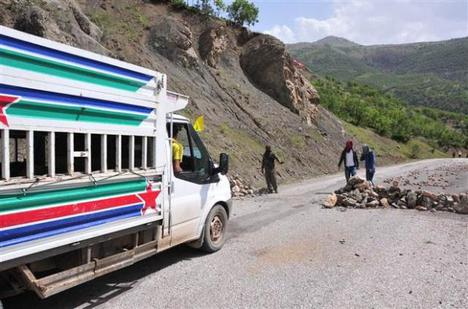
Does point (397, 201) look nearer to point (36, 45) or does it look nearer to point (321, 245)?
point (321, 245)

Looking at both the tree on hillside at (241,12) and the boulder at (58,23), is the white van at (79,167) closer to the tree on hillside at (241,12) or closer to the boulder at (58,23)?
the boulder at (58,23)

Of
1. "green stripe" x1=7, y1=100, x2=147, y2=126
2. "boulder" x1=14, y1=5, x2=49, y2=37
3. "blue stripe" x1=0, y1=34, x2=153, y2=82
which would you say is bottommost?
"green stripe" x1=7, y1=100, x2=147, y2=126

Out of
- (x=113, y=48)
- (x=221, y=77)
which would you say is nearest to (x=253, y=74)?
(x=221, y=77)

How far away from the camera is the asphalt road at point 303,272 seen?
556cm

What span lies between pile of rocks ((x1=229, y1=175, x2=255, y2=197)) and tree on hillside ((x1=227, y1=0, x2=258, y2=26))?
70.4ft

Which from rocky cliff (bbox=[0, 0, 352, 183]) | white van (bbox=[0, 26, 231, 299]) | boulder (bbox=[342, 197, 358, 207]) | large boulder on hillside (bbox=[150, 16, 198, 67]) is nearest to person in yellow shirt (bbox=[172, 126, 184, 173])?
white van (bbox=[0, 26, 231, 299])

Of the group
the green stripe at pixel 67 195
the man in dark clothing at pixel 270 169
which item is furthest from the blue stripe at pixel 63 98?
the man in dark clothing at pixel 270 169

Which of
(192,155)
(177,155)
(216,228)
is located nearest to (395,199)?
(216,228)

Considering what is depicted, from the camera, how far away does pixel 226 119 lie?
25.6 m

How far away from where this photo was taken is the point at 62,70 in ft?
15.5

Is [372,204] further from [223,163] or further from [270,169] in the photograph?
[223,163]

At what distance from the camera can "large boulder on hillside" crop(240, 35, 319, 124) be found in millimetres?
33844

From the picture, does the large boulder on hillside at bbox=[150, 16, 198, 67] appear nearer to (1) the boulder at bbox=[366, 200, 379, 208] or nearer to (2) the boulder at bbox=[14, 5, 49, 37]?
(2) the boulder at bbox=[14, 5, 49, 37]

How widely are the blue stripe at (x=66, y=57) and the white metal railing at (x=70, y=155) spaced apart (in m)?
0.78
